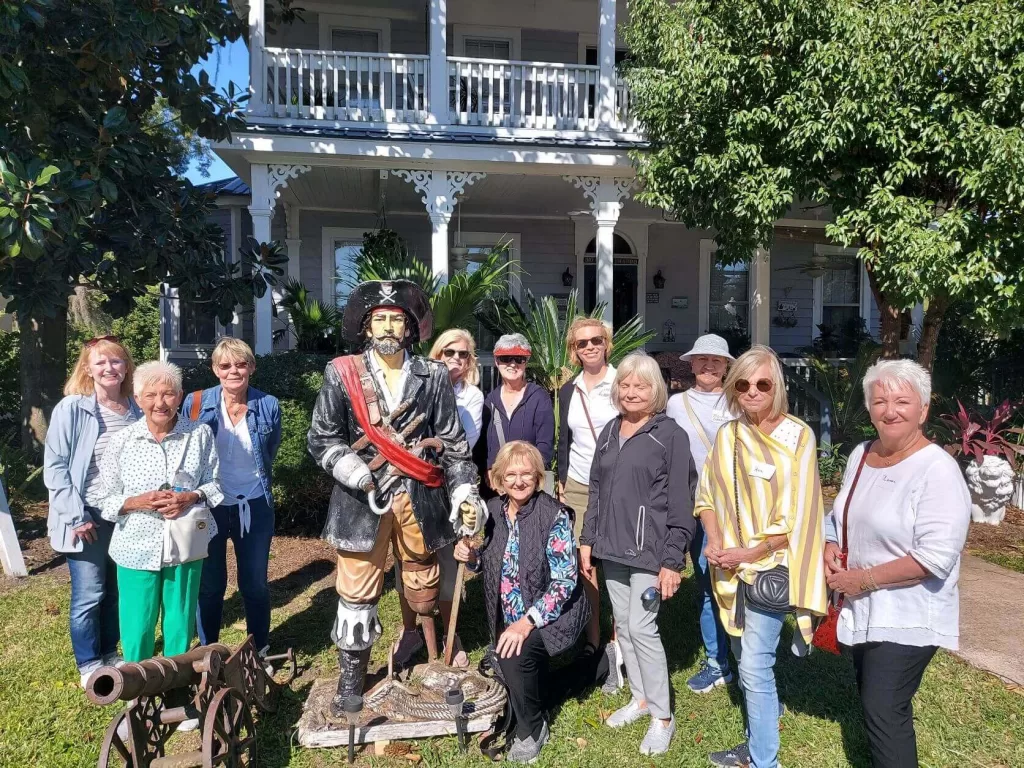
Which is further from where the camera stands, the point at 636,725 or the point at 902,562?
the point at 636,725

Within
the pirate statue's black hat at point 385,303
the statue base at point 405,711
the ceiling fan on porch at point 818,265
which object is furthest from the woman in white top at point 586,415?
the ceiling fan on porch at point 818,265

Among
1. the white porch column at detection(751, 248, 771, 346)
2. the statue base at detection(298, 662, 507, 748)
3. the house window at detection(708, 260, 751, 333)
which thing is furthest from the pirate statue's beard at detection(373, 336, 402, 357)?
the house window at detection(708, 260, 751, 333)

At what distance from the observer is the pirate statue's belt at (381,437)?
9.98ft

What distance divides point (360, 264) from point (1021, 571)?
257 inches

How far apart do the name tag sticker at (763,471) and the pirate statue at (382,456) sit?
1.15 m

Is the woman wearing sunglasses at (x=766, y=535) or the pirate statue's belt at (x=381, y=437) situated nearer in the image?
the woman wearing sunglasses at (x=766, y=535)

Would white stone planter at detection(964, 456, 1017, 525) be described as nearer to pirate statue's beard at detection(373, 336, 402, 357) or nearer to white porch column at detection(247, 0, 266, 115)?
pirate statue's beard at detection(373, 336, 402, 357)

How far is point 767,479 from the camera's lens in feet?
8.71

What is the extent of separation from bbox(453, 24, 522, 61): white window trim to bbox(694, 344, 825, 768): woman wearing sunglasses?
9731 millimetres

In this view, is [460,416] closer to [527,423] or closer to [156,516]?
[527,423]

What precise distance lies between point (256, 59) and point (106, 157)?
12.2 feet

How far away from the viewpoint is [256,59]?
8.21m

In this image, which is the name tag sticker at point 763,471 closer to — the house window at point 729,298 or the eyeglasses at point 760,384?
the eyeglasses at point 760,384

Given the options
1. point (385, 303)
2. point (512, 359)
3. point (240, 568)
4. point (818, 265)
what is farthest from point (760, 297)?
point (240, 568)
